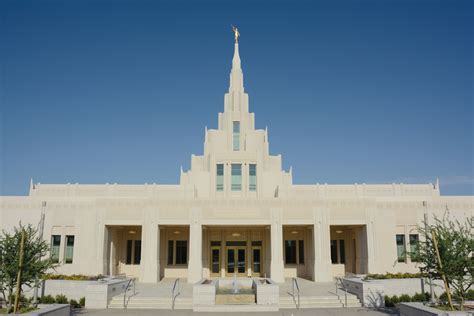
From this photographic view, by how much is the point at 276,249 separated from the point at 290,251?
4.93 m

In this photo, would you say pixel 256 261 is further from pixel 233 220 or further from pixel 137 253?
pixel 137 253

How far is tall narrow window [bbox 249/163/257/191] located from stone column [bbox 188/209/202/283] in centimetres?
771

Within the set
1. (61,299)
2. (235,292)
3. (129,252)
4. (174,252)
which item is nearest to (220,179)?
(174,252)

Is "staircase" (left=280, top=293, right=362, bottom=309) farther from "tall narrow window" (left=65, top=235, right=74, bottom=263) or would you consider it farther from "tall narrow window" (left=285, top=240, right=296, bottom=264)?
"tall narrow window" (left=65, top=235, right=74, bottom=263)

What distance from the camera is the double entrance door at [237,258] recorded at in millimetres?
32312

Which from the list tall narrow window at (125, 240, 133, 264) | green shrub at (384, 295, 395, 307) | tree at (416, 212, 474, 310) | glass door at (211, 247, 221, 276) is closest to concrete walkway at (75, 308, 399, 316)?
green shrub at (384, 295, 395, 307)

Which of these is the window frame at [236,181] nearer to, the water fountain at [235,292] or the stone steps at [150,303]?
the water fountain at [235,292]

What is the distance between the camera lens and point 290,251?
32969mm

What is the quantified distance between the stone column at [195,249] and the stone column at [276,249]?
506 centimetres

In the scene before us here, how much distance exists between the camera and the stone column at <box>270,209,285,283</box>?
1104 inches

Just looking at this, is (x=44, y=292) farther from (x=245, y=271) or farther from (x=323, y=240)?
(x=323, y=240)

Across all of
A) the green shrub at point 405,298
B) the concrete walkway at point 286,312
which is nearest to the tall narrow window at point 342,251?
the green shrub at point 405,298

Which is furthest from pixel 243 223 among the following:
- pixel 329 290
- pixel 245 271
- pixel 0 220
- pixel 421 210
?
pixel 0 220

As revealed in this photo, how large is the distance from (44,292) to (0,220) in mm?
14707
